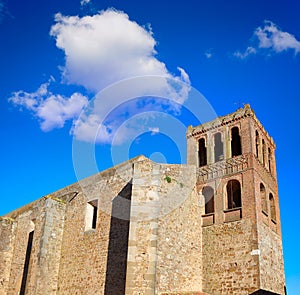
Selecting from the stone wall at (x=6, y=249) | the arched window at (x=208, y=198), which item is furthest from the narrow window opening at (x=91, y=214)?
the stone wall at (x=6, y=249)

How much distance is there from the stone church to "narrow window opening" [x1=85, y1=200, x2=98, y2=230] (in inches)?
1.8

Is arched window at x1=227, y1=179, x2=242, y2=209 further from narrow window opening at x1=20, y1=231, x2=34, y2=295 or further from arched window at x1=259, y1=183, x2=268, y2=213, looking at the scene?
narrow window opening at x1=20, y1=231, x2=34, y2=295

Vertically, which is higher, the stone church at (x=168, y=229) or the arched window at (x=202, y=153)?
the arched window at (x=202, y=153)

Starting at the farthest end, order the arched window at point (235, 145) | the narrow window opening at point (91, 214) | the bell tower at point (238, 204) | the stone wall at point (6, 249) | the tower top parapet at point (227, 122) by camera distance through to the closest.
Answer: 1. the arched window at point (235, 145)
2. the stone wall at point (6, 249)
3. the tower top parapet at point (227, 122)
4. the narrow window opening at point (91, 214)
5. the bell tower at point (238, 204)

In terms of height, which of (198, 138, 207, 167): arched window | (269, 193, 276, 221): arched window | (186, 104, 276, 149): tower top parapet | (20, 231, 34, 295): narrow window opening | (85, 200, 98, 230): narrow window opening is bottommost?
(20, 231, 34, 295): narrow window opening

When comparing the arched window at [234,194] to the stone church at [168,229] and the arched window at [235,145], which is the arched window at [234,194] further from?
the arched window at [235,145]

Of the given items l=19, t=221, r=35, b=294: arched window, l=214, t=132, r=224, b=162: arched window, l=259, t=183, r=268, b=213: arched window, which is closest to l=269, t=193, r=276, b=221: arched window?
l=259, t=183, r=268, b=213: arched window

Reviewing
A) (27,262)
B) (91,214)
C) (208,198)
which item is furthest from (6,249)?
(208,198)

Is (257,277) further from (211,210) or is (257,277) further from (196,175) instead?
(196,175)

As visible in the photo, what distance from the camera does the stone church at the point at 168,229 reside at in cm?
1405

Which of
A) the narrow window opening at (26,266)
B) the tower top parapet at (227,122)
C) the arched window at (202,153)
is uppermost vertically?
the tower top parapet at (227,122)

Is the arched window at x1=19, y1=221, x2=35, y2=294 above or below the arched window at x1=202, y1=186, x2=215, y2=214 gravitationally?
below

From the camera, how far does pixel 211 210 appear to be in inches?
721

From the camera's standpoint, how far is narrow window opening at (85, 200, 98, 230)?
1767 centimetres
